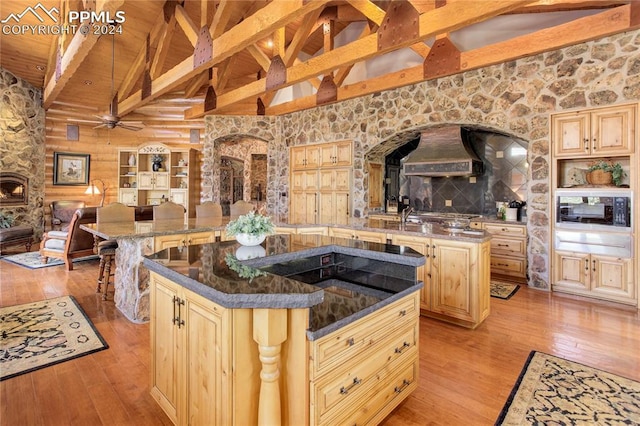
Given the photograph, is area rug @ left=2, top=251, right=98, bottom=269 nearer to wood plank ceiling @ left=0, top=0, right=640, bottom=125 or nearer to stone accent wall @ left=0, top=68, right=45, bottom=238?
stone accent wall @ left=0, top=68, right=45, bottom=238

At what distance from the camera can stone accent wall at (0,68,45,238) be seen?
7.09 metres

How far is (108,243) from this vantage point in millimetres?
4008

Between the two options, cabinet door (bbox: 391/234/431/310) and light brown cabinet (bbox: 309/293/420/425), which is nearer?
light brown cabinet (bbox: 309/293/420/425)

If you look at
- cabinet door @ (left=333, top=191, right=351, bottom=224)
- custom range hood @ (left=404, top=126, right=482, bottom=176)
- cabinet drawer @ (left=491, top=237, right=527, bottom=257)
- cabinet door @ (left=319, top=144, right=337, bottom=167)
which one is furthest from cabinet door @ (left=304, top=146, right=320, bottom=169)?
cabinet drawer @ (left=491, top=237, right=527, bottom=257)

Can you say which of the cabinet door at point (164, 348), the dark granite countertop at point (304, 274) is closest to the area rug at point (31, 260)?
the cabinet door at point (164, 348)

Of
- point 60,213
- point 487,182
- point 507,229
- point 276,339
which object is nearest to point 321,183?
point 487,182

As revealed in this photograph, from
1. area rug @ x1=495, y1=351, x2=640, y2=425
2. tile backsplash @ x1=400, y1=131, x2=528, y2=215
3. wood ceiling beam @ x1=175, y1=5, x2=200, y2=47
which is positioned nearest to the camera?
area rug @ x1=495, y1=351, x2=640, y2=425

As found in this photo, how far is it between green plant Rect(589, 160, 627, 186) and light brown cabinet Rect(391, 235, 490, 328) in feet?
7.08

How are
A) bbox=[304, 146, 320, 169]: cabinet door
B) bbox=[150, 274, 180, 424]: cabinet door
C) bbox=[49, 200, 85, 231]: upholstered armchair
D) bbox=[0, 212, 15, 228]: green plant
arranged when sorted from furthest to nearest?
bbox=[49, 200, 85, 231]: upholstered armchair → bbox=[304, 146, 320, 169]: cabinet door → bbox=[0, 212, 15, 228]: green plant → bbox=[150, 274, 180, 424]: cabinet door

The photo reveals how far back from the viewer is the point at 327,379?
141 centimetres

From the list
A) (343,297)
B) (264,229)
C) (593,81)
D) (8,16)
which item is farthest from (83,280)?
(593,81)

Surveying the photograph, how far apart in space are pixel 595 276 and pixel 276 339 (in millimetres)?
4595

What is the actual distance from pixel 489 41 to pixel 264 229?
16.0 feet

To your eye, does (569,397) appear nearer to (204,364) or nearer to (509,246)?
(204,364)
